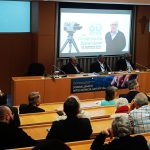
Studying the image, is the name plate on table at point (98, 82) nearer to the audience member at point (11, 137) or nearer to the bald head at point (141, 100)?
the bald head at point (141, 100)

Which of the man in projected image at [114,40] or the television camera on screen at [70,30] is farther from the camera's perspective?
the man in projected image at [114,40]

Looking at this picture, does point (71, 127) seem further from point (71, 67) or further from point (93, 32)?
point (93, 32)

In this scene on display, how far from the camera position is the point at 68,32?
9.58 m

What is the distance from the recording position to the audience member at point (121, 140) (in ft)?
10.0

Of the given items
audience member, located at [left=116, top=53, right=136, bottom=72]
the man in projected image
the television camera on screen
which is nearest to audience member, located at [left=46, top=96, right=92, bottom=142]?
the television camera on screen

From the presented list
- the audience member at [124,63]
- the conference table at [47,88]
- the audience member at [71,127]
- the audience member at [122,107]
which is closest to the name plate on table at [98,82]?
the conference table at [47,88]

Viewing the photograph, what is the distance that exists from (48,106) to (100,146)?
305 centimetres

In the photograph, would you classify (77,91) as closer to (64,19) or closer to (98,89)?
(98,89)

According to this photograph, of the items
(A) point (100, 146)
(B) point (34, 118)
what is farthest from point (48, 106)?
(A) point (100, 146)

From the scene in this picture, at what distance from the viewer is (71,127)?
369 cm

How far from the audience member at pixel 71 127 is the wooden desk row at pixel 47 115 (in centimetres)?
102

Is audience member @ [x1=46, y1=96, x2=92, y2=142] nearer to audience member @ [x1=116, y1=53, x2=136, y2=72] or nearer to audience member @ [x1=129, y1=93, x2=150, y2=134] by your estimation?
audience member @ [x1=129, y1=93, x2=150, y2=134]

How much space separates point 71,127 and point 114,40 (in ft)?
22.6

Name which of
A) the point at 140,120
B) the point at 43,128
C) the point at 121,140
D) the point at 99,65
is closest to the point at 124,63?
the point at 99,65
